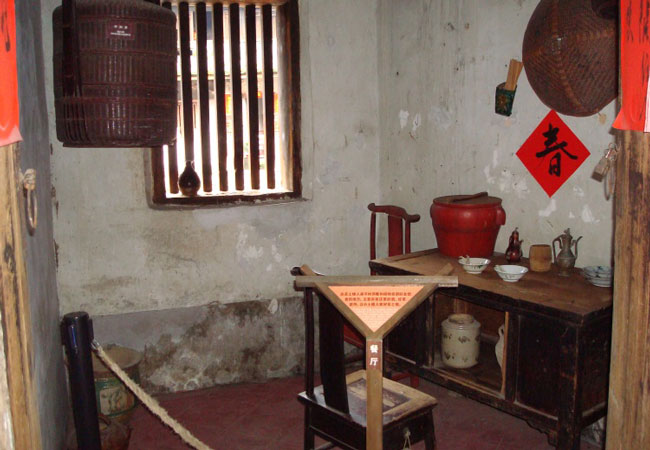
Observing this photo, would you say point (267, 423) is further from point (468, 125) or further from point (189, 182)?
point (468, 125)

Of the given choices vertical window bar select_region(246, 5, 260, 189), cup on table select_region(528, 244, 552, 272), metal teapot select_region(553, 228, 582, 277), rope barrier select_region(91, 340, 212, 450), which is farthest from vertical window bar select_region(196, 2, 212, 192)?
metal teapot select_region(553, 228, 582, 277)

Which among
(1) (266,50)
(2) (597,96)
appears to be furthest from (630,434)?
(1) (266,50)

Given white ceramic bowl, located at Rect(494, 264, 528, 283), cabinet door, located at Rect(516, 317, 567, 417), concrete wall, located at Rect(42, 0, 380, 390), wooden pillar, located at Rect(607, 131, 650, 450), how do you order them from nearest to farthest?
wooden pillar, located at Rect(607, 131, 650, 450) < cabinet door, located at Rect(516, 317, 567, 417) < white ceramic bowl, located at Rect(494, 264, 528, 283) < concrete wall, located at Rect(42, 0, 380, 390)

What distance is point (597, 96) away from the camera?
3.09 m

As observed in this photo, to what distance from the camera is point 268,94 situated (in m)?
4.82

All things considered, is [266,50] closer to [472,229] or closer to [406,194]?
[406,194]

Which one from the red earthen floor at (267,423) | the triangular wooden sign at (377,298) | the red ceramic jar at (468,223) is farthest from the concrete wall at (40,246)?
the red ceramic jar at (468,223)

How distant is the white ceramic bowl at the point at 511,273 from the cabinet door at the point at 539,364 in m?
0.33

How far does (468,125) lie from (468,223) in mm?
892

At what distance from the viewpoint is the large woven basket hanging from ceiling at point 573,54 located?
2891 millimetres

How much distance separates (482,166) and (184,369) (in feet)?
8.96

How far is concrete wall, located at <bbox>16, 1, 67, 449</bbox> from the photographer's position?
2912 millimetres

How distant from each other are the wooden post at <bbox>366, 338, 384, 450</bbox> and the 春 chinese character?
1989 millimetres

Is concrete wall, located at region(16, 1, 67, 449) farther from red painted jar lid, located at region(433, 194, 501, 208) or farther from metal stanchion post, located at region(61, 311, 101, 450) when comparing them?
red painted jar lid, located at region(433, 194, 501, 208)
